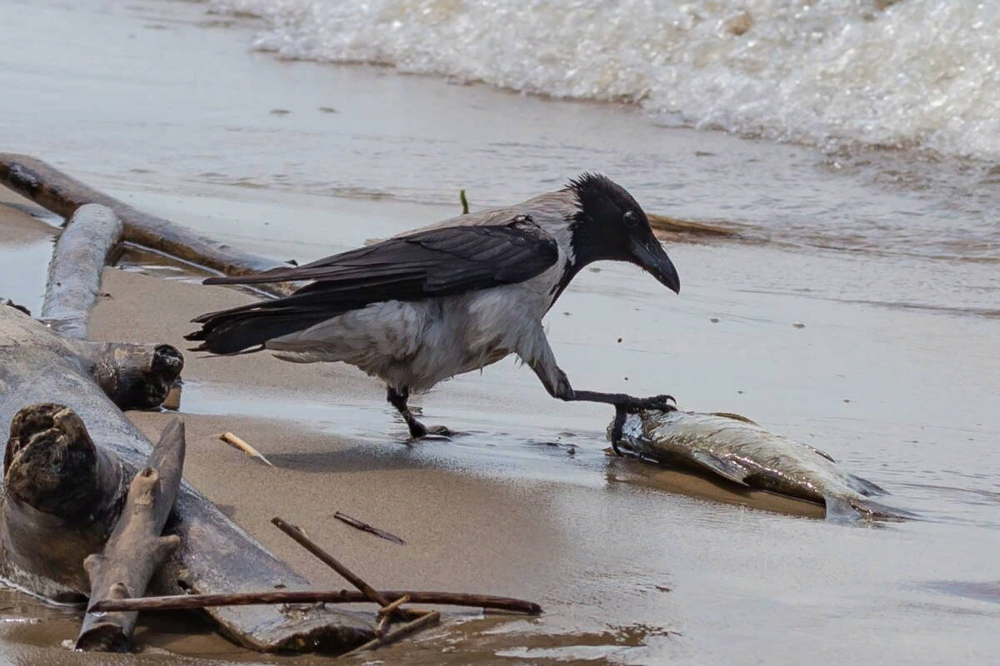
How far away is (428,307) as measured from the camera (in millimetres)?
4922

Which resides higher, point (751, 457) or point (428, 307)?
point (428, 307)

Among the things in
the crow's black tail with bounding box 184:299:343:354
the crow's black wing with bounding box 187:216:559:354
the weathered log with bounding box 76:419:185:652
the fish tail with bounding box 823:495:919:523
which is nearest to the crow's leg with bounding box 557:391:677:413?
the crow's black wing with bounding box 187:216:559:354

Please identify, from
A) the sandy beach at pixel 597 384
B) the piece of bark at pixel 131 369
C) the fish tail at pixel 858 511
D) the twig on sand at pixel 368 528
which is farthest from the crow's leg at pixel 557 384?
the twig on sand at pixel 368 528

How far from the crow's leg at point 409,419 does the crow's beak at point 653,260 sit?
3.44 ft

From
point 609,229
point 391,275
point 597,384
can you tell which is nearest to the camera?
point 391,275

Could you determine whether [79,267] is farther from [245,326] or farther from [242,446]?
[242,446]

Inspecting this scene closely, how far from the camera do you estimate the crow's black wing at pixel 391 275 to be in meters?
4.52

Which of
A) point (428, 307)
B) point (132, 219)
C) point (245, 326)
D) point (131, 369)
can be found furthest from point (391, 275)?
point (132, 219)

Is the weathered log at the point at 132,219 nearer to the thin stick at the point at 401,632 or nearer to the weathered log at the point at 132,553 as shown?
the weathered log at the point at 132,553

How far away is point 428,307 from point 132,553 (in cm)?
198

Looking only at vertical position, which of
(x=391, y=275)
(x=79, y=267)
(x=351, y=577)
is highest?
(x=391, y=275)

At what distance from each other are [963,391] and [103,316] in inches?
132

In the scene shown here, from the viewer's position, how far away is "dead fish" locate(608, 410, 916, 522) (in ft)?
14.1

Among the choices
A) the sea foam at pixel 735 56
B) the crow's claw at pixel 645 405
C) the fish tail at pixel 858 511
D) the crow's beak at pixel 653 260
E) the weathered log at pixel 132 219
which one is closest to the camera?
the fish tail at pixel 858 511
